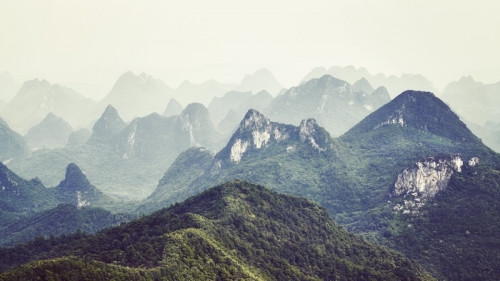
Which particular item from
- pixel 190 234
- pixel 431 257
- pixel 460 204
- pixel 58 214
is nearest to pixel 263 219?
pixel 190 234

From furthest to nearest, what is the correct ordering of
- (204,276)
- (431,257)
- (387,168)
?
1. (387,168)
2. (431,257)
3. (204,276)

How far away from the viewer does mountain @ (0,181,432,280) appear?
65.4 m

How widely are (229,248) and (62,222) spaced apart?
83470mm

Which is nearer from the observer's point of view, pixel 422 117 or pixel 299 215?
pixel 299 215

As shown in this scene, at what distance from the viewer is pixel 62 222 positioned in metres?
143

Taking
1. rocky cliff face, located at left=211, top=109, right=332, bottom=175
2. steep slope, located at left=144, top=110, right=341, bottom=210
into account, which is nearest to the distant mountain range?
steep slope, located at left=144, top=110, right=341, bottom=210

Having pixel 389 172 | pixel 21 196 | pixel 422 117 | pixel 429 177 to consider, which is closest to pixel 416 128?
pixel 422 117

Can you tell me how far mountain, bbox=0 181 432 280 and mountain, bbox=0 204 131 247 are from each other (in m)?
47.2

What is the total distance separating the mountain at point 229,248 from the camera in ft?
214

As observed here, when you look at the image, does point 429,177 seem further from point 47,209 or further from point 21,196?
point 21,196

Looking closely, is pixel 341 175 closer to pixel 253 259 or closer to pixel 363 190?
pixel 363 190

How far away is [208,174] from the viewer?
19175 centimetres

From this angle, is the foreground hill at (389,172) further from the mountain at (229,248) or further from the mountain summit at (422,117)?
the mountain at (229,248)

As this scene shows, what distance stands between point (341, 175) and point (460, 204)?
48014 mm
